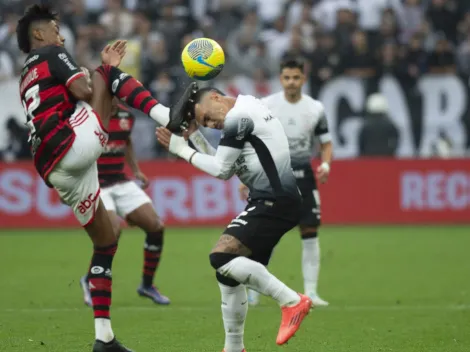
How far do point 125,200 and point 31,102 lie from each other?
3627 mm

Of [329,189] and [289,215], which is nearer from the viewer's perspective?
[289,215]

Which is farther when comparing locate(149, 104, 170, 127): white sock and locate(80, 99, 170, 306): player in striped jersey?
locate(80, 99, 170, 306): player in striped jersey

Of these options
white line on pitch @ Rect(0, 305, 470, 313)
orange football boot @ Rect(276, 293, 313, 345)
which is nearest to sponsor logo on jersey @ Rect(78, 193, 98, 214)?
orange football boot @ Rect(276, 293, 313, 345)

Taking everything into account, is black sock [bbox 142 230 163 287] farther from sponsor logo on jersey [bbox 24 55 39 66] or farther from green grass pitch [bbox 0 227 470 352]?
sponsor logo on jersey [bbox 24 55 39 66]

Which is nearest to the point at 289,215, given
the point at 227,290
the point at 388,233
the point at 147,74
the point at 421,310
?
the point at 227,290

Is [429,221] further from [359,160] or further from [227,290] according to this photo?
[227,290]

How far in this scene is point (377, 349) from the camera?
800 centimetres

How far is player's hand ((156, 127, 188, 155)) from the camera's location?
7527 millimetres

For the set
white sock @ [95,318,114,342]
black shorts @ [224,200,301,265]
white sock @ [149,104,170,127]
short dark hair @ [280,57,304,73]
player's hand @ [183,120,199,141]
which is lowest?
white sock @ [95,318,114,342]

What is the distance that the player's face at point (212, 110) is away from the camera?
750 cm

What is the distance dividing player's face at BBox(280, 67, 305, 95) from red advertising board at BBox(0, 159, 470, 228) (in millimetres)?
6933

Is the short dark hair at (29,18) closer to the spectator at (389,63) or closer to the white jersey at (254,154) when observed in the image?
the white jersey at (254,154)

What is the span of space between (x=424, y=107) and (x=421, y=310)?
34.4 feet

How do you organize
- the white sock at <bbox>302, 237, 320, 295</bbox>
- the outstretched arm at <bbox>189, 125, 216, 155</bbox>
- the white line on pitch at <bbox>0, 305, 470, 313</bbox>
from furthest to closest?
the white sock at <bbox>302, 237, 320, 295</bbox> → the white line on pitch at <bbox>0, 305, 470, 313</bbox> → the outstretched arm at <bbox>189, 125, 216, 155</bbox>
